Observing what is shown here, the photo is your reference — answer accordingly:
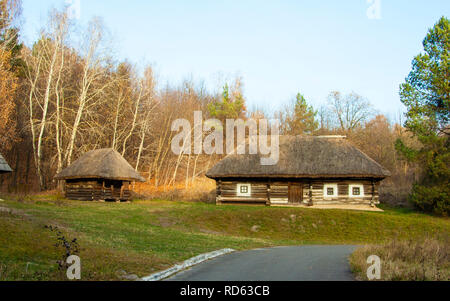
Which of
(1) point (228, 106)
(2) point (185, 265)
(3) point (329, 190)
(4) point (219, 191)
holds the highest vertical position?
(1) point (228, 106)

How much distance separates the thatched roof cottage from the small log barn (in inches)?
296

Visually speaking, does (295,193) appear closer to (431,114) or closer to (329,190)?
(329,190)

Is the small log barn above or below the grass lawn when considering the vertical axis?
above

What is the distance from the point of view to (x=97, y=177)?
32.1 meters

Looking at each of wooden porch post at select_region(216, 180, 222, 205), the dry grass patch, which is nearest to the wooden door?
wooden porch post at select_region(216, 180, 222, 205)

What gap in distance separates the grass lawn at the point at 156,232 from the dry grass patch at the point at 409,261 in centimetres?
498

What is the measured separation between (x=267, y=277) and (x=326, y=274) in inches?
59.7

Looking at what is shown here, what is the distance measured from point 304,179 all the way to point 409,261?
2372 centimetres

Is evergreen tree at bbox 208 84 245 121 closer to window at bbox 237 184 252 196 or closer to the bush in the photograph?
window at bbox 237 184 252 196

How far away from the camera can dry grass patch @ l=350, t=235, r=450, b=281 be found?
338 inches

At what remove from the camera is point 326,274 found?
951cm

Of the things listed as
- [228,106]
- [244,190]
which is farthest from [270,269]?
[228,106]
